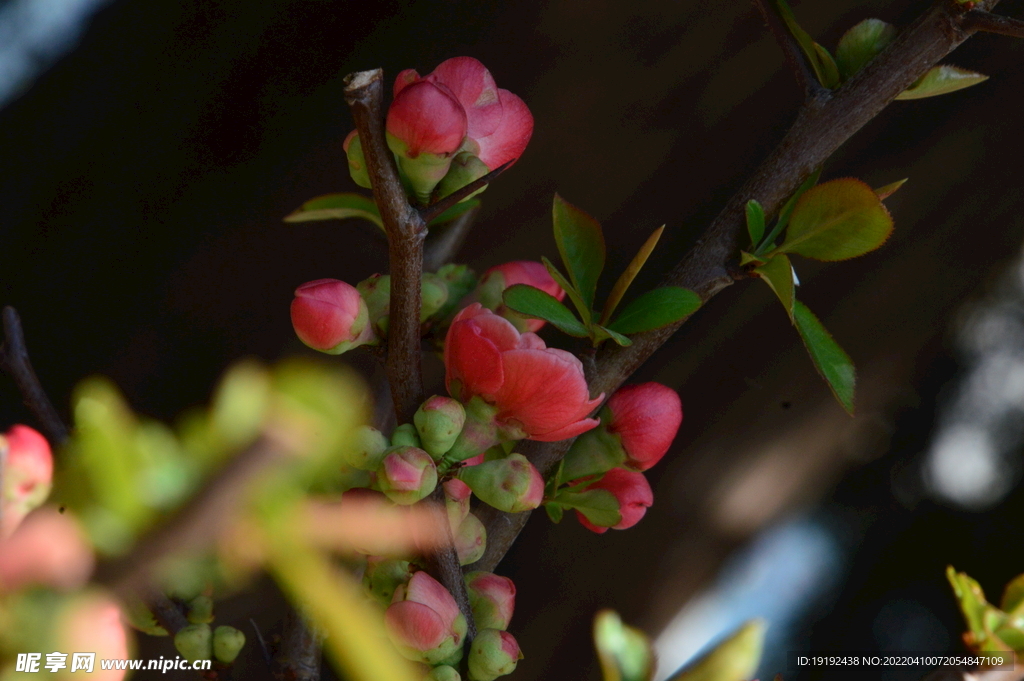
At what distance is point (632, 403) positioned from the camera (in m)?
0.30

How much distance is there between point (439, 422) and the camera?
240 millimetres

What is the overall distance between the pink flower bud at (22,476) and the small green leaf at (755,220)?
0.30m

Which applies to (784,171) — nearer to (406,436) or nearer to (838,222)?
(838,222)

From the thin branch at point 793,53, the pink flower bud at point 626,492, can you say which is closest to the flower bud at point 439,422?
the pink flower bud at point 626,492

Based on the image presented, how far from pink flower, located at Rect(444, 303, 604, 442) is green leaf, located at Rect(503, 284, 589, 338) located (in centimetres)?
2

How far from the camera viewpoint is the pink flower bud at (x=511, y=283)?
0.30 meters

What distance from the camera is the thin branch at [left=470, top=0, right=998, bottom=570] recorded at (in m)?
0.30

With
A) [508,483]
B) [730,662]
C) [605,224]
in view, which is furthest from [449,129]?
[605,224]

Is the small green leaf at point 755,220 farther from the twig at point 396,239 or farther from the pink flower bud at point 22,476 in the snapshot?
the pink flower bud at point 22,476

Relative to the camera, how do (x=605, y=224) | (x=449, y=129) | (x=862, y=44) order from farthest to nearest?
(x=605, y=224), (x=862, y=44), (x=449, y=129)

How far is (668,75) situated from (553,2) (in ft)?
0.36

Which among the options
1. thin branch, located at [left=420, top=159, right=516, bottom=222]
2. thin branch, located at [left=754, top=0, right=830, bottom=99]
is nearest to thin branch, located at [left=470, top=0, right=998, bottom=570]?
thin branch, located at [left=754, top=0, right=830, bottom=99]

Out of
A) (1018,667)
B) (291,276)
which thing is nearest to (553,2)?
(291,276)

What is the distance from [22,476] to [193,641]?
94 mm
